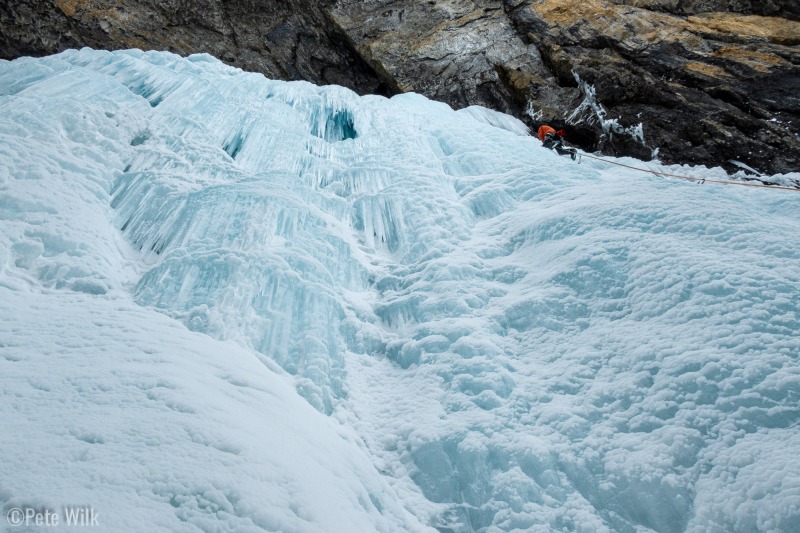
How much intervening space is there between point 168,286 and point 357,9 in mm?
9403

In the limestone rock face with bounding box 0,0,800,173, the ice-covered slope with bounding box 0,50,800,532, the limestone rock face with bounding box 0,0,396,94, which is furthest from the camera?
the limestone rock face with bounding box 0,0,396,94

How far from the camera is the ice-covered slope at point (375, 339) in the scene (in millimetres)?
1946

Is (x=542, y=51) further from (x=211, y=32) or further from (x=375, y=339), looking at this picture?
(x=375, y=339)

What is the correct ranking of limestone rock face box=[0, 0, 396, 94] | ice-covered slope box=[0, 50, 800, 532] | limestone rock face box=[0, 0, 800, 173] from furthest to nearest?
limestone rock face box=[0, 0, 396, 94], limestone rock face box=[0, 0, 800, 173], ice-covered slope box=[0, 50, 800, 532]

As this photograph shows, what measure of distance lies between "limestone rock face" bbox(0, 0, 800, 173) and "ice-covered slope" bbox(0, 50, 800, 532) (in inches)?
130

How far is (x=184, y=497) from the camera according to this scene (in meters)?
1.66

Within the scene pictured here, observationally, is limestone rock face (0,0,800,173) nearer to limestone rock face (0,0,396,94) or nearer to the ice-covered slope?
limestone rock face (0,0,396,94)

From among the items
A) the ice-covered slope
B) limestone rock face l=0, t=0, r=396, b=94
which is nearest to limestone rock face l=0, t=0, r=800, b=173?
limestone rock face l=0, t=0, r=396, b=94

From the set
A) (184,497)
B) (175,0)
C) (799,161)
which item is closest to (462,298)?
(184,497)

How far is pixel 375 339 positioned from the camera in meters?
3.57

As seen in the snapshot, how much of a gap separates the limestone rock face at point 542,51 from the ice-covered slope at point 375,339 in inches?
130

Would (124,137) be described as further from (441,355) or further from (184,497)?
(184,497)

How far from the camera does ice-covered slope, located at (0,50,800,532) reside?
6.39ft

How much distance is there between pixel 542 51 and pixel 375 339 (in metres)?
7.91
